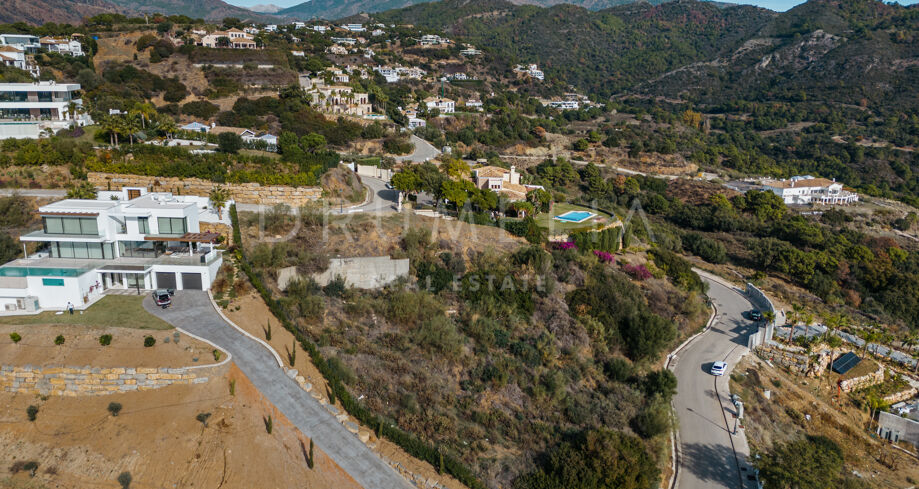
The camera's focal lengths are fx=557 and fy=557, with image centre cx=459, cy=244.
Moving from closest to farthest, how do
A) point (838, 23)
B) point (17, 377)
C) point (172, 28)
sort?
point (17, 377)
point (172, 28)
point (838, 23)

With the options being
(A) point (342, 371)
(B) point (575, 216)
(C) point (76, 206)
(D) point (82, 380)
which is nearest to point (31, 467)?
(D) point (82, 380)

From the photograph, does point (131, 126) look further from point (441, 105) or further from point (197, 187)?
point (441, 105)

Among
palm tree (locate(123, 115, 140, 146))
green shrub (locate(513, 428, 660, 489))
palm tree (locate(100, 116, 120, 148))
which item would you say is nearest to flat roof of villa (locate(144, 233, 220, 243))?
palm tree (locate(123, 115, 140, 146))

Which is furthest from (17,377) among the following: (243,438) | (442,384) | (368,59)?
(368,59)

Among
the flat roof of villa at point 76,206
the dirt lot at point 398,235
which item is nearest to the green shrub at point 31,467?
the flat roof of villa at point 76,206

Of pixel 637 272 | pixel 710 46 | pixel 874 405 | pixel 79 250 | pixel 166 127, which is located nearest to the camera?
pixel 79 250

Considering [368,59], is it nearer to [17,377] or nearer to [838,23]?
[17,377]
